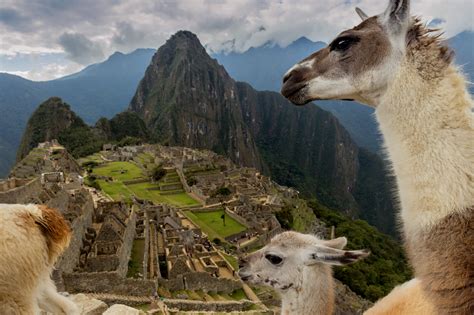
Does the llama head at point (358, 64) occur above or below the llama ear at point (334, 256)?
above

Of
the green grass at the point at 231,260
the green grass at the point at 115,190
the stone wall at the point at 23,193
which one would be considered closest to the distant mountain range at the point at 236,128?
the green grass at the point at 115,190

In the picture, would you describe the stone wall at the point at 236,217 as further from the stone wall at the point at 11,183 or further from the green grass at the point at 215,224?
the stone wall at the point at 11,183

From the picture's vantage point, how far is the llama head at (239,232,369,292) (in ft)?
7.99

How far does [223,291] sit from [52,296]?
11163 mm

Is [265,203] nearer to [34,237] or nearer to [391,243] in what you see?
[391,243]

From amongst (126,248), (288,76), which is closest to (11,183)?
(126,248)

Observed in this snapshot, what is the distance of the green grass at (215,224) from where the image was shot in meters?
19.5

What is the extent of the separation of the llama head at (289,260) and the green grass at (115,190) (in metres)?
19.1

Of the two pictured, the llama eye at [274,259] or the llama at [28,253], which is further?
the llama eye at [274,259]

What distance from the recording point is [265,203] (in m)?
26.1

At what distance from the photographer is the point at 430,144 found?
1.41 m

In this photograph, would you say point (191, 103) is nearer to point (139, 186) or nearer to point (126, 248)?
point (139, 186)

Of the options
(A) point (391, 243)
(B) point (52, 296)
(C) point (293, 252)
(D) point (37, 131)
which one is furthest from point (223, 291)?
(D) point (37, 131)

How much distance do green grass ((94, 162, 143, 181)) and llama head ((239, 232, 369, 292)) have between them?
27.1m
